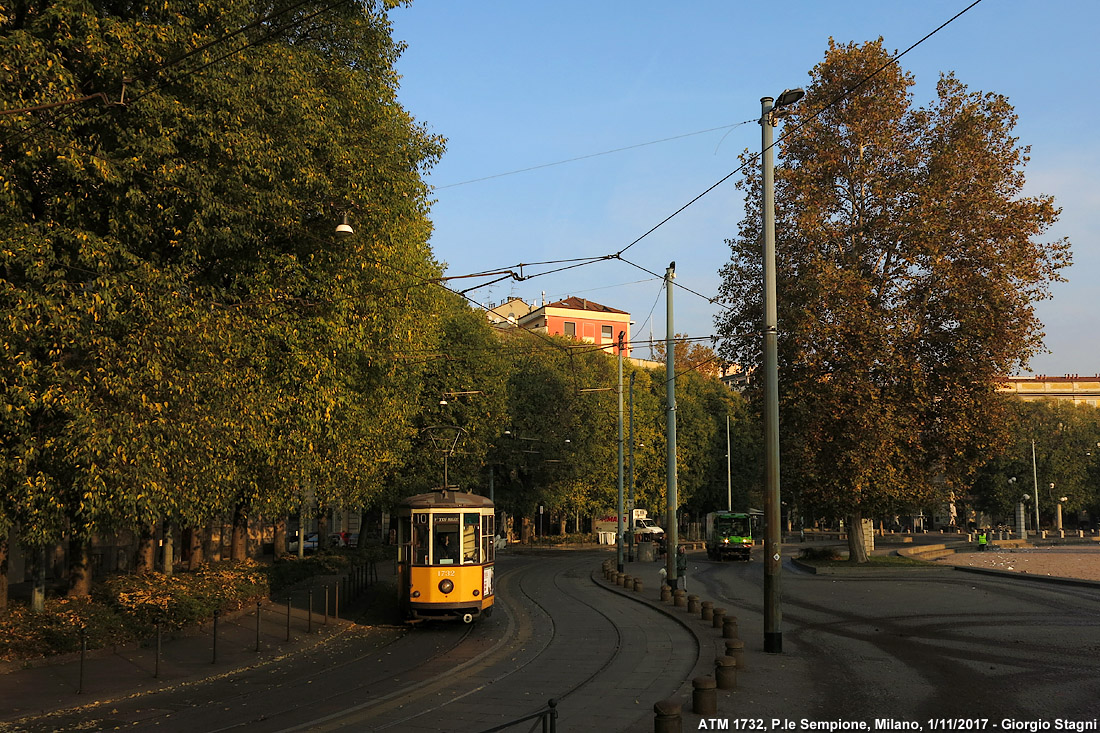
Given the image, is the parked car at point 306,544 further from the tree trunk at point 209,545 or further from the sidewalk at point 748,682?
the sidewalk at point 748,682

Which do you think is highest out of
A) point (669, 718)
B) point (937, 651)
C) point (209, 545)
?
point (669, 718)

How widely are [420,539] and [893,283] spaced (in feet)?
73.8

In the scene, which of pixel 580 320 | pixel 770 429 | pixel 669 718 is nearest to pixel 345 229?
pixel 770 429

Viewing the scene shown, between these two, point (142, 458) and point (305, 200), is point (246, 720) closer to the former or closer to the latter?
point (142, 458)

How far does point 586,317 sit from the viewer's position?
4176 inches

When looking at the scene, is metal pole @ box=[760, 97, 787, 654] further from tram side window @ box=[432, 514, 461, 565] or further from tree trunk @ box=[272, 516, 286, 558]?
tree trunk @ box=[272, 516, 286, 558]

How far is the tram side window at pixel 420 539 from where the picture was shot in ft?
64.2

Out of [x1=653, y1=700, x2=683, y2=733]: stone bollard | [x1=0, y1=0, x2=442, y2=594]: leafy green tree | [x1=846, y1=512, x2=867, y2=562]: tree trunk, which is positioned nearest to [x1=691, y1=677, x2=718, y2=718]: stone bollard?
[x1=653, y1=700, x2=683, y2=733]: stone bollard

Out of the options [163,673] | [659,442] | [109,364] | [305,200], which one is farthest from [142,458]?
[659,442]

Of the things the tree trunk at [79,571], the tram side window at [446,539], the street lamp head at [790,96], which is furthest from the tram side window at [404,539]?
the street lamp head at [790,96]

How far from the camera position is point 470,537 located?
19906 mm

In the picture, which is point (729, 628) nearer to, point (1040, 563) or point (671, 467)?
point (671, 467)

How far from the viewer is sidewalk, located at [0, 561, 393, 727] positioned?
40.5 ft

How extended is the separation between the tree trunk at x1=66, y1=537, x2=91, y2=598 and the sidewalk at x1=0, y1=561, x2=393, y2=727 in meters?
1.90
